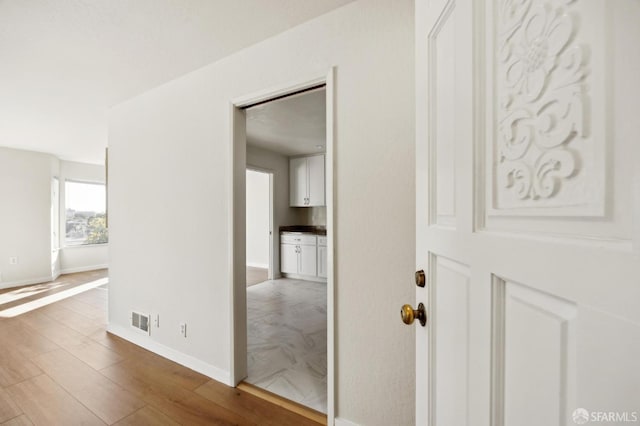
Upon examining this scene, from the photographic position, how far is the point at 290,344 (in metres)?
2.66

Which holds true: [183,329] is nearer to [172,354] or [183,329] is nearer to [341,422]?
[172,354]

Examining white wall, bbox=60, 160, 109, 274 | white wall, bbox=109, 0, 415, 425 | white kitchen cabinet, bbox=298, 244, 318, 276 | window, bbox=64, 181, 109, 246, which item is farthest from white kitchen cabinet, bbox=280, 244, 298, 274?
white wall, bbox=60, 160, 109, 274

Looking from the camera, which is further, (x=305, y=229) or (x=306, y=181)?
(x=305, y=229)

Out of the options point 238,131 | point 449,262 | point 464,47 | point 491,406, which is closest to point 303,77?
point 238,131

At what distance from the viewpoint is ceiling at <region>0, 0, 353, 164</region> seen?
154cm

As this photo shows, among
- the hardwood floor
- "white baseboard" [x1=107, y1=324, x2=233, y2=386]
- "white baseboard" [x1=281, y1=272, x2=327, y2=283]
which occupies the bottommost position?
"white baseboard" [x1=281, y1=272, x2=327, y2=283]

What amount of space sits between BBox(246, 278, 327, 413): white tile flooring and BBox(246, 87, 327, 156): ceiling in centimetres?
221

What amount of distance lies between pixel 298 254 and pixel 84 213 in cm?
485

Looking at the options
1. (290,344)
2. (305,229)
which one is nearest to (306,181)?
(305,229)

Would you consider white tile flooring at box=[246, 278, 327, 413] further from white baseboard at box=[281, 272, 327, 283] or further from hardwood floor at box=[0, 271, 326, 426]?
white baseboard at box=[281, 272, 327, 283]

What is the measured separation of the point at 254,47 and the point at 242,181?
924 mm

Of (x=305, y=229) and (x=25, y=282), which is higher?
(x=305, y=229)

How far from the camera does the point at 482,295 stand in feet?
1.82

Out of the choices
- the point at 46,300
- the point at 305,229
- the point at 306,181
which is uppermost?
the point at 306,181
